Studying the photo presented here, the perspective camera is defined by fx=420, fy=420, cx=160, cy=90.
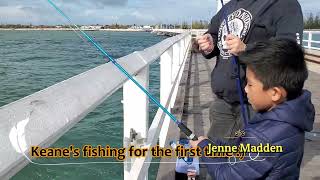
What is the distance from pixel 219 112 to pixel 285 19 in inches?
31.9

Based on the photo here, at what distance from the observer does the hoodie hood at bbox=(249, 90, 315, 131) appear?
1.86m

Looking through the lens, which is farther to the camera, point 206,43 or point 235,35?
point 206,43

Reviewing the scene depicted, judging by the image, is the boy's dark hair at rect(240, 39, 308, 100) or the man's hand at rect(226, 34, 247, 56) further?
the man's hand at rect(226, 34, 247, 56)

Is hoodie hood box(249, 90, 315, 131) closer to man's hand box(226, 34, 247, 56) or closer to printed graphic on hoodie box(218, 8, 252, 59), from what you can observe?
man's hand box(226, 34, 247, 56)

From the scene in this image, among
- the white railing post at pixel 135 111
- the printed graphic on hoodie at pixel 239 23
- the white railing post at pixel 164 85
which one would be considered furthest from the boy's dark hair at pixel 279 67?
the white railing post at pixel 164 85

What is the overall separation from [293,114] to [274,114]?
0.09 metres

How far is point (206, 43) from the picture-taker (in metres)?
2.97

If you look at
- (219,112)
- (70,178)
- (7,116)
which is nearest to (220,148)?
(219,112)

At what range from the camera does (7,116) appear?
102 centimetres

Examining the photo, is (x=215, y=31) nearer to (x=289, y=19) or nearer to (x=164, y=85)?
(x=289, y=19)

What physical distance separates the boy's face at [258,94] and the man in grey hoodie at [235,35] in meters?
0.45

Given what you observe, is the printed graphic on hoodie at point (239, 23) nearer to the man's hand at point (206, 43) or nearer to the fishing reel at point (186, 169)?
the man's hand at point (206, 43)

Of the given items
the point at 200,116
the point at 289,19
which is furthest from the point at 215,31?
the point at 200,116

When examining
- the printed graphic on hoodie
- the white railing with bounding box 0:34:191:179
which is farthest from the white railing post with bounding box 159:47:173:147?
the white railing with bounding box 0:34:191:179
